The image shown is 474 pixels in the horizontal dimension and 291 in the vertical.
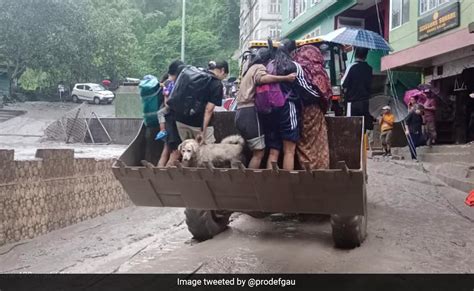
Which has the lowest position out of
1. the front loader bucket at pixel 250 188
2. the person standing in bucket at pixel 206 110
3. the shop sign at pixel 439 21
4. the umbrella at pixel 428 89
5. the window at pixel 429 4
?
the front loader bucket at pixel 250 188

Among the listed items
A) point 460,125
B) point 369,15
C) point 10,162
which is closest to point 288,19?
point 369,15

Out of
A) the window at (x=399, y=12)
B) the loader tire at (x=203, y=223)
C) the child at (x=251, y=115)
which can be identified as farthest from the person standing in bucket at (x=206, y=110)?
the window at (x=399, y=12)

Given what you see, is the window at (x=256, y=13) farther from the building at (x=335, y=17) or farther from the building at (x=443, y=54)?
the building at (x=443, y=54)

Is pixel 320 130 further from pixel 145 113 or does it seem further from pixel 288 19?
pixel 288 19

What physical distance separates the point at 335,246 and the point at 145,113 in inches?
107

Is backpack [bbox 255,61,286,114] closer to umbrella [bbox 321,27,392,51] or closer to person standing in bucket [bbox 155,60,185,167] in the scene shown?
person standing in bucket [bbox 155,60,185,167]

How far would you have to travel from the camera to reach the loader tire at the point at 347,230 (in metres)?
5.19

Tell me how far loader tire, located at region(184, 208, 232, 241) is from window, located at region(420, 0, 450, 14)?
35.4 feet

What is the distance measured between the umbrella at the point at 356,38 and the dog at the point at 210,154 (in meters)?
3.18

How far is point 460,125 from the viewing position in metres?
14.8

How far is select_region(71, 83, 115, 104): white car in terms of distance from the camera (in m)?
40.1

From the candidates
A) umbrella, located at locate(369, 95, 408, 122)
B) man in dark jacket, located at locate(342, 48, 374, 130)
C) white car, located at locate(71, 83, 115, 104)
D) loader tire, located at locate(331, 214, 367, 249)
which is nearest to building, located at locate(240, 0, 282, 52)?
white car, located at locate(71, 83, 115, 104)
